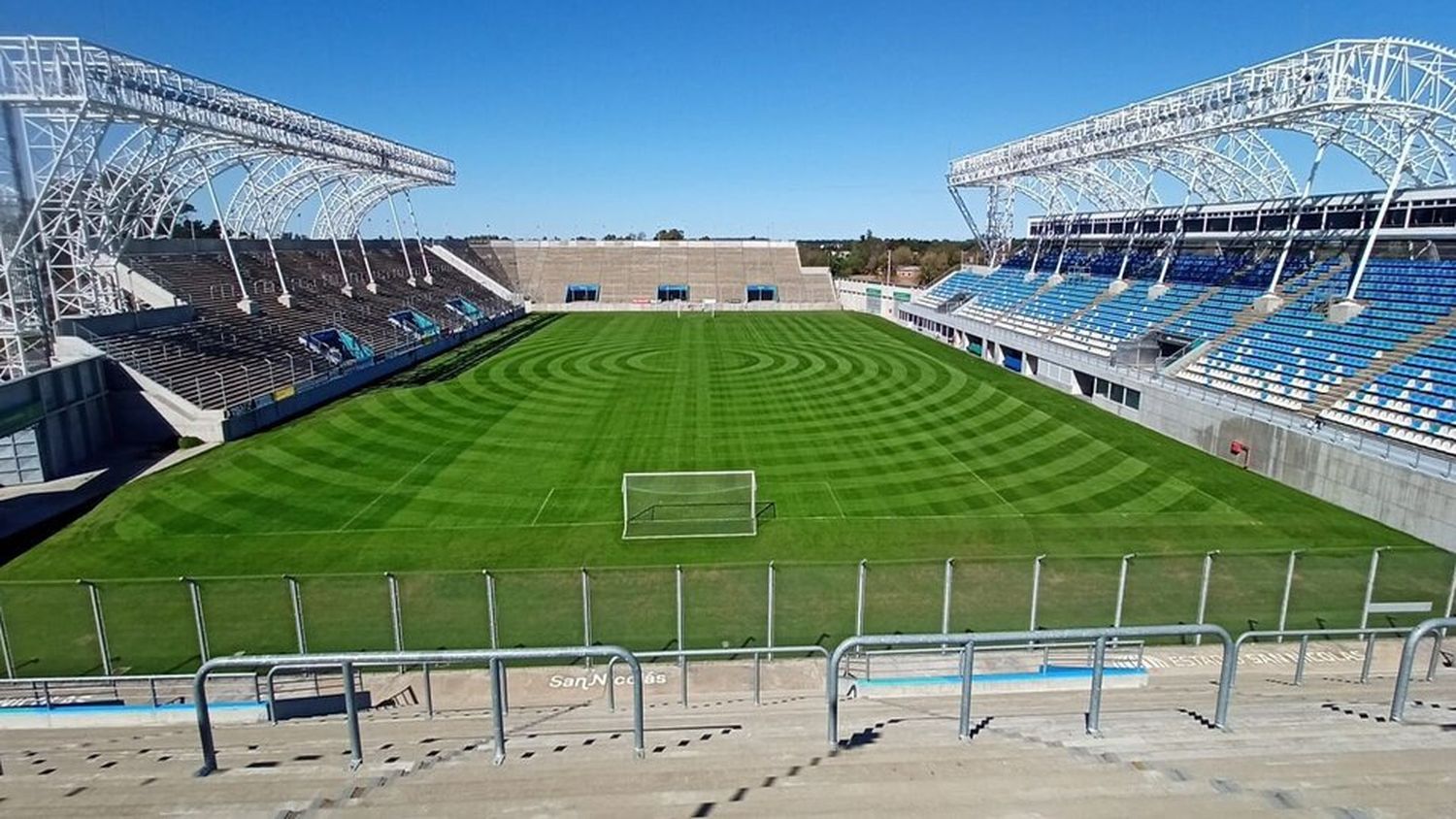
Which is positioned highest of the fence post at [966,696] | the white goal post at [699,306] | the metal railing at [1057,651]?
the fence post at [966,696]

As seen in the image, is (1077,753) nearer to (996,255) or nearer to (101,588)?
(101,588)

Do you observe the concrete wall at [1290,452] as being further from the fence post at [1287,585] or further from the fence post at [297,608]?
the fence post at [297,608]

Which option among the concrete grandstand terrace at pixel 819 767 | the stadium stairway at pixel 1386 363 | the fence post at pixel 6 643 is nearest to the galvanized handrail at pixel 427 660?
the concrete grandstand terrace at pixel 819 767

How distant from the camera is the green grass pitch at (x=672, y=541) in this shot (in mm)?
11898

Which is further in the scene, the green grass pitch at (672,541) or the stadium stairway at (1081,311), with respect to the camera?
the stadium stairway at (1081,311)

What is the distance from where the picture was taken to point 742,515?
1939cm

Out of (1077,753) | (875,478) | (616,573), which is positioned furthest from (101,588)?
(875,478)

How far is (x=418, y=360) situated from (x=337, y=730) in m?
39.8

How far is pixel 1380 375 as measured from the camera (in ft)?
76.7

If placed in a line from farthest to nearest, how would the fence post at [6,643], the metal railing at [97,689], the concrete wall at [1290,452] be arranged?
the concrete wall at [1290,452] → the metal railing at [97,689] → the fence post at [6,643]

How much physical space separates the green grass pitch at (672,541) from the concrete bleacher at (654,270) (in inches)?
1597

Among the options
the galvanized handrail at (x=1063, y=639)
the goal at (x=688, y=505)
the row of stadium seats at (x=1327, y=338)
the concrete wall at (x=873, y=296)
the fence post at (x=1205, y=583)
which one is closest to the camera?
the galvanized handrail at (x=1063, y=639)

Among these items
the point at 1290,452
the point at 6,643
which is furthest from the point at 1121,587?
the point at 6,643

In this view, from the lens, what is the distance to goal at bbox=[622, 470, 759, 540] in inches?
732
